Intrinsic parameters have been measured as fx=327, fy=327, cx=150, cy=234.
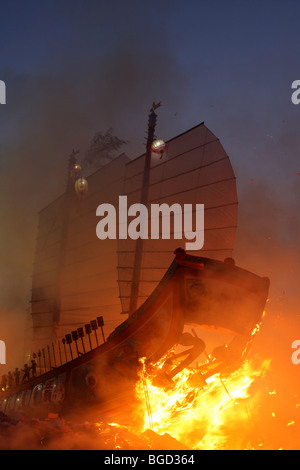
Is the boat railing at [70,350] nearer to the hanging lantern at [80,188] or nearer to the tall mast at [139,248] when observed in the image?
the tall mast at [139,248]

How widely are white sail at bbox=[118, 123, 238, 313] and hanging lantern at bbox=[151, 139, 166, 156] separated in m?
0.20

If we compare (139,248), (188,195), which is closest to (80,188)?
(139,248)

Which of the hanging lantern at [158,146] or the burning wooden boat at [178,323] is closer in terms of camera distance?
the burning wooden boat at [178,323]

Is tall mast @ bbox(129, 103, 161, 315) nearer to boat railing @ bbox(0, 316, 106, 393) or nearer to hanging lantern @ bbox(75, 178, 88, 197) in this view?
boat railing @ bbox(0, 316, 106, 393)

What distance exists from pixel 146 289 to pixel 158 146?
556cm

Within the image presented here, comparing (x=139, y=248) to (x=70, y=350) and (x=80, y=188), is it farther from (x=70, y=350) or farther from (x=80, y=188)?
(x=70, y=350)

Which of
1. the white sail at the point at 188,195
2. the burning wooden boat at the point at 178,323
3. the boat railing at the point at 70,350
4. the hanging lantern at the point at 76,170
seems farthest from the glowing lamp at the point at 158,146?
the burning wooden boat at the point at 178,323

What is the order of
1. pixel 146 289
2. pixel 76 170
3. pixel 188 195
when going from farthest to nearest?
pixel 76 170, pixel 146 289, pixel 188 195

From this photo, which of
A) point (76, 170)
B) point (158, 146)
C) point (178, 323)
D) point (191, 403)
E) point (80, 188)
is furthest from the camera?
point (76, 170)

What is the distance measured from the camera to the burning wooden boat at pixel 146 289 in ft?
20.3

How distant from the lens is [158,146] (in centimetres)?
1284

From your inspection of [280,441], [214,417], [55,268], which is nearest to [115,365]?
[214,417]

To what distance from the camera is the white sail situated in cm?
1127

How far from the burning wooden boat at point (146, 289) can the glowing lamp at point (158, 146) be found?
0.22 metres
